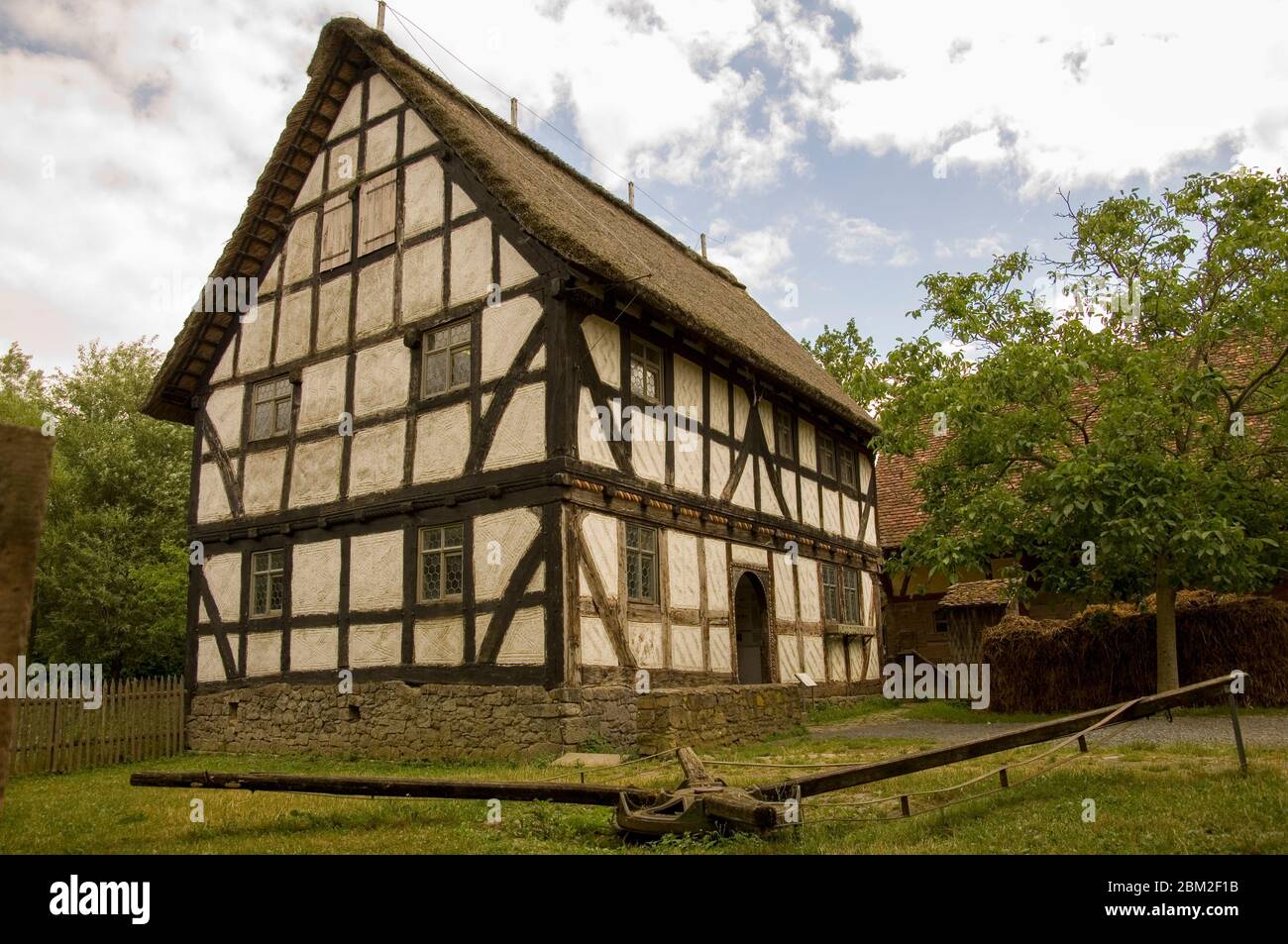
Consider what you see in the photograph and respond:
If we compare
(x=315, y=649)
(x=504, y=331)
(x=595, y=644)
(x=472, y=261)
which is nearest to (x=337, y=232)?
(x=472, y=261)

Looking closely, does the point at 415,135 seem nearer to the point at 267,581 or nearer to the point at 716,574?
the point at 267,581

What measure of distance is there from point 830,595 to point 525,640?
351 inches

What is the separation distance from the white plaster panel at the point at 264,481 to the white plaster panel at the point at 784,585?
28.3ft

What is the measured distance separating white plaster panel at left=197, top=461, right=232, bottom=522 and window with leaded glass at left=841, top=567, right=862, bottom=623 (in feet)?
39.7

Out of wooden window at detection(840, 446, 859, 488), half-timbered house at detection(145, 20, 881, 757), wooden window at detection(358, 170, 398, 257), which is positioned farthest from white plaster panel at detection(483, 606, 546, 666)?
wooden window at detection(840, 446, 859, 488)

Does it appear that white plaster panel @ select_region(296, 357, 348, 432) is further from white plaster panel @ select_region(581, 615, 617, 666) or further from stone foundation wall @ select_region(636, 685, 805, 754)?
stone foundation wall @ select_region(636, 685, 805, 754)

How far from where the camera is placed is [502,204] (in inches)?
535

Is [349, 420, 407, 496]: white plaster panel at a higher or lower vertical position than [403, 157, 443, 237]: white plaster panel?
lower

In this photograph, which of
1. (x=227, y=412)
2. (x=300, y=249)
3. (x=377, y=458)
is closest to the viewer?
(x=377, y=458)

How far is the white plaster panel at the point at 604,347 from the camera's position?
1353 centimetres

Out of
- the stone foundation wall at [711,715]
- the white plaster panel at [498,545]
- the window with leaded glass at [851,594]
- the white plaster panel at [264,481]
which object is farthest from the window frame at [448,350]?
the window with leaded glass at [851,594]

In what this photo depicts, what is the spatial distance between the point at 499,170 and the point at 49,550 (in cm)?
2045

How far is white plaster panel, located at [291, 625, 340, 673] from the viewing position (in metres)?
14.7

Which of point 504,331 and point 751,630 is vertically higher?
point 504,331
